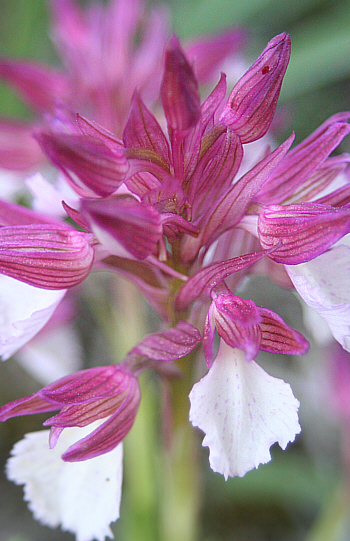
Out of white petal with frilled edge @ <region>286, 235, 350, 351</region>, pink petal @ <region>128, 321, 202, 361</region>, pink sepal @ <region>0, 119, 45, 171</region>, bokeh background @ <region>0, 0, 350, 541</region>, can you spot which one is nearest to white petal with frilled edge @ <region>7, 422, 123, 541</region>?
pink petal @ <region>128, 321, 202, 361</region>

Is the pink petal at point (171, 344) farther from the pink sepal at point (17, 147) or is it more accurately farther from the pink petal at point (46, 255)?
the pink sepal at point (17, 147)

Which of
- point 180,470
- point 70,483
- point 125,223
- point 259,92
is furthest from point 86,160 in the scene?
point 180,470

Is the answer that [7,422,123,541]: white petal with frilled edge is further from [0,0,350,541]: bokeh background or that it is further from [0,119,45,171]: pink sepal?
[0,119,45,171]: pink sepal

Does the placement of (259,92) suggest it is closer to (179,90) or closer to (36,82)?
(179,90)

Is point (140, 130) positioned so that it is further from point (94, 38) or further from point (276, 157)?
point (94, 38)

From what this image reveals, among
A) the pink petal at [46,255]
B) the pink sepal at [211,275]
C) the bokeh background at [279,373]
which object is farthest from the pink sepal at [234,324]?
the bokeh background at [279,373]

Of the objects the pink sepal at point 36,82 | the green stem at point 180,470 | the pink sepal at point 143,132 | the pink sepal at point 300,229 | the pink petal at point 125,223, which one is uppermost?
the pink sepal at point 36,82
